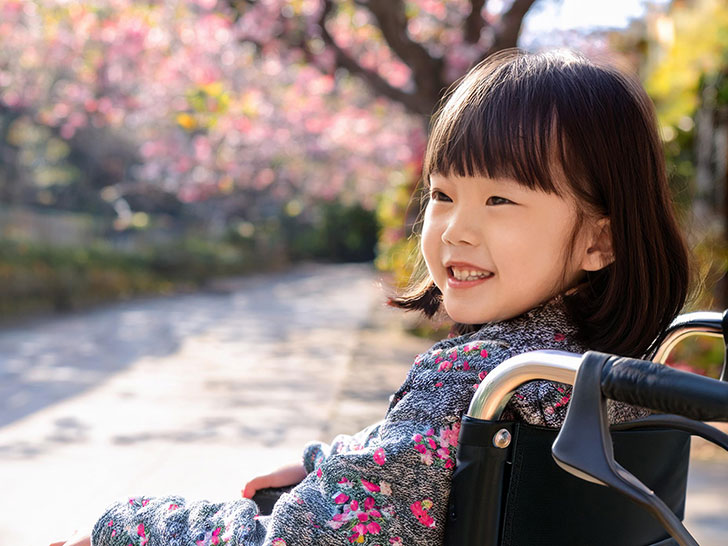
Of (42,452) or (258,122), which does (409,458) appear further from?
(258,122)

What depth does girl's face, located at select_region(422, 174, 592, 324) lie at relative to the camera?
123 centimetres

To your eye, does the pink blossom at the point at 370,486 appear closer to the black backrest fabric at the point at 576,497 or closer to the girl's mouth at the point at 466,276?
the black backrest fabric at the point at 576,497

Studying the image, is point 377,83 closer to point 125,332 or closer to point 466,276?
point 125,332

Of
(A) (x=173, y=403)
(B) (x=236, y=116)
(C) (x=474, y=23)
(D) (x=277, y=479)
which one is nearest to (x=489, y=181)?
(D) (x=277, y=479)

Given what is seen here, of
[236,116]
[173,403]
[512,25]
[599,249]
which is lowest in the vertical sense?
[173,403]

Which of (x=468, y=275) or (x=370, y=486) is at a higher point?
(x=468, y=275)

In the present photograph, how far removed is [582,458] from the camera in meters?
0.80

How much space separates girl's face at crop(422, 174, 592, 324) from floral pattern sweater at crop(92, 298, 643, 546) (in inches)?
4.3

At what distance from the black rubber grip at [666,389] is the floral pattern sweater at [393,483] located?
11.1 inches

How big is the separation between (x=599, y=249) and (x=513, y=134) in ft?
0.81

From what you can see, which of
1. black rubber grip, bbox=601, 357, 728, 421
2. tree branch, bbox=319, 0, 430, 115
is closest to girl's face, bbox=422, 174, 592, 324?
black rubber grip, bbox=601, 357, 728, 421

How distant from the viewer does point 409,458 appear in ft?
3.47

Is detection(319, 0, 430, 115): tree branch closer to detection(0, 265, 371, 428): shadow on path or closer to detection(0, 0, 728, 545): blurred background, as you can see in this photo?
detection(0, 0, 728, 545): blurred background

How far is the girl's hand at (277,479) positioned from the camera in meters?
1.50
